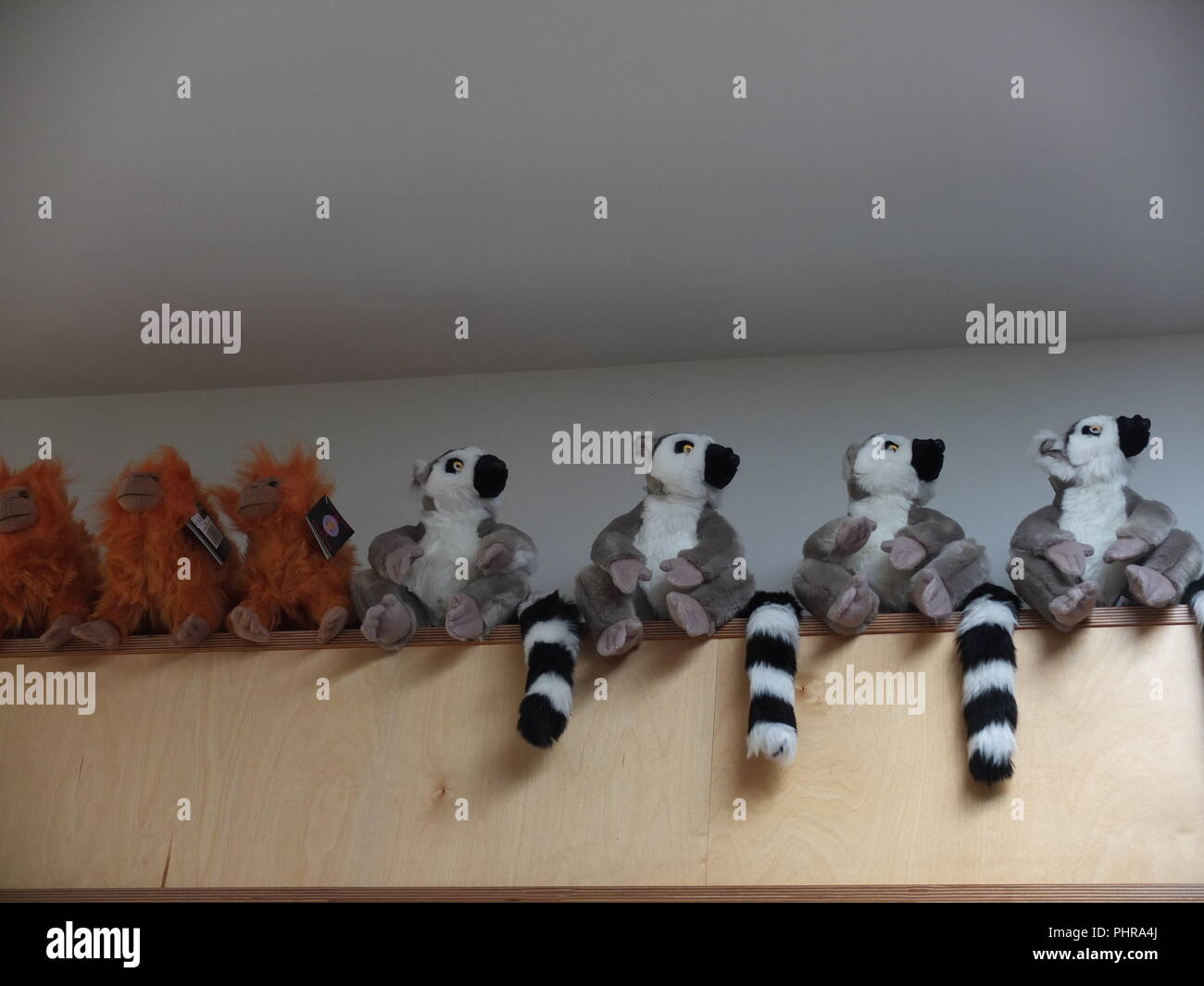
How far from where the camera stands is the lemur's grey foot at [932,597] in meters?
1.89

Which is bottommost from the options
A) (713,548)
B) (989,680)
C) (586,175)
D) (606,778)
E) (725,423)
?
(606,778)

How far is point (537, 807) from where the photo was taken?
1.95 metres

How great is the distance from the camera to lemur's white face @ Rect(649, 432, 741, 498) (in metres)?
2.08

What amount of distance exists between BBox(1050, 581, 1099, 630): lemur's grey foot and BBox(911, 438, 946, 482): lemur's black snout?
311mm

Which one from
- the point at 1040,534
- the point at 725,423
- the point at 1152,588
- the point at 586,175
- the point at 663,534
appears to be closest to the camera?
the point at 1152,588

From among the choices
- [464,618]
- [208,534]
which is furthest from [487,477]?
[208,534]

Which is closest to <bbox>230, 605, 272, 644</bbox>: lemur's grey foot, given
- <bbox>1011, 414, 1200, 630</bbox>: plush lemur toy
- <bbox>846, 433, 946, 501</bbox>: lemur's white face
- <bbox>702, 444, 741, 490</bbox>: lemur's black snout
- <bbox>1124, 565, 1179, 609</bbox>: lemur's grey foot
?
<bbox>702, 444, 741, 490</bbox>: lemur's black snout

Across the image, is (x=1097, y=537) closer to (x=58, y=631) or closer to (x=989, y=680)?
(x=989, y=680)

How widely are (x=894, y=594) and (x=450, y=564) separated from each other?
0.70 m

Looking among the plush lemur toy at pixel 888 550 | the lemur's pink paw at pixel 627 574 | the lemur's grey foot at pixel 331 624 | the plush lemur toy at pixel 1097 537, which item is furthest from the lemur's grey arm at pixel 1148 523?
the lemur's grey foot at pixel 331 624

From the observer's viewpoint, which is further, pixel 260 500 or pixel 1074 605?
pixel 260 500

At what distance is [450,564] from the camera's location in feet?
6.95
